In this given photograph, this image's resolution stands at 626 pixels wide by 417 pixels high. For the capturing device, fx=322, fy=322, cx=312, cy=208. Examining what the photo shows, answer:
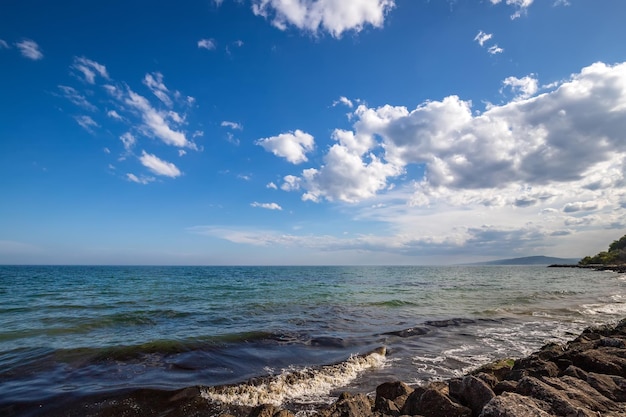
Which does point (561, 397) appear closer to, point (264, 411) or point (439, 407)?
point (439, 407)

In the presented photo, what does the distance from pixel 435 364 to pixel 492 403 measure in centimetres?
789

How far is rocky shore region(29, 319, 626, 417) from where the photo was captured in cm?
485

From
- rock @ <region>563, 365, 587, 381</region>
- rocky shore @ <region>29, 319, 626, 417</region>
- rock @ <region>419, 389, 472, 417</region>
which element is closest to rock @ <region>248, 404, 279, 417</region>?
rocky shore @ <region>29, 319, 626, 417</region>

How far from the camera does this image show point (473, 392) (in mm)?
6035

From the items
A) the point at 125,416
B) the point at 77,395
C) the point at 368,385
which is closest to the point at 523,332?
the point at 368,385

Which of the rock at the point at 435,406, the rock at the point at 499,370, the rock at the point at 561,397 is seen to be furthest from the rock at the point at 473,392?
the rock at the point at 499,370

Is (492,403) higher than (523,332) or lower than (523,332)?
higher

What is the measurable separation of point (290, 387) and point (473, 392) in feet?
17.3

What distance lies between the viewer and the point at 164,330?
1645 centimetres

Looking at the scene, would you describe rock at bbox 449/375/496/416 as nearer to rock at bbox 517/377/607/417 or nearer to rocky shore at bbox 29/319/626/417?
rocky shore at bbox 29/319/626/417

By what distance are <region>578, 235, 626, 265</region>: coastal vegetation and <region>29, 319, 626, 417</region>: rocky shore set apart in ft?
418

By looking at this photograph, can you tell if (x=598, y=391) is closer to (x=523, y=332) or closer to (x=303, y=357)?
(x=303, y=357)

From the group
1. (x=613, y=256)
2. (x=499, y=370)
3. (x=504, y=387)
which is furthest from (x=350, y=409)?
(x=613, y=256)

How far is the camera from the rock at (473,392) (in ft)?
18.8
